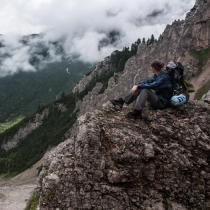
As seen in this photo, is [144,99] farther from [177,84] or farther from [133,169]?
[133,169]

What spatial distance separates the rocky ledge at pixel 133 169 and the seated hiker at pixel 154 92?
0.99m

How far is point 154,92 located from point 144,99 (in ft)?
3.86

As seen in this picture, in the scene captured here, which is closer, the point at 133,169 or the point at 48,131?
the point at 133,169

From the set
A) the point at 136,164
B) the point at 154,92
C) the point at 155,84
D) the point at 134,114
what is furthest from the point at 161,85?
the point at 136,164

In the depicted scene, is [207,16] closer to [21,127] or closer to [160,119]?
[160,119]

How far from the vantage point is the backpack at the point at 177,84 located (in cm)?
1413

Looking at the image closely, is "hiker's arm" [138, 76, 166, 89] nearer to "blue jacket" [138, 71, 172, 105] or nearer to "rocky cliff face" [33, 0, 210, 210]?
"blue jacket" [138, 71, 172, 105]

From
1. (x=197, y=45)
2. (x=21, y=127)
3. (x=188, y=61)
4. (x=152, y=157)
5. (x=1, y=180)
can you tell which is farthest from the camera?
(x=21, y=127)

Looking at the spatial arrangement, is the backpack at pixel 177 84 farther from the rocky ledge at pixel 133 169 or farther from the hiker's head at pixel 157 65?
the rocky ledge at pixel 133 169

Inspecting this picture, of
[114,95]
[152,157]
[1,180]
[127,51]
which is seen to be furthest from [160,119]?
[127,51]

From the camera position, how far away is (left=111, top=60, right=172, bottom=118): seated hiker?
13.8 metres

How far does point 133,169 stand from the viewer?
40.6ft

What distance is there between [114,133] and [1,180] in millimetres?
133853

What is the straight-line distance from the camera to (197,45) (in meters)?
95.0
